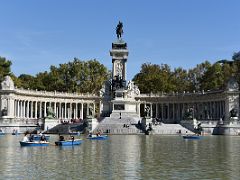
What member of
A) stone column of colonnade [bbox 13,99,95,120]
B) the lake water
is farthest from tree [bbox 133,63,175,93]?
the lake water

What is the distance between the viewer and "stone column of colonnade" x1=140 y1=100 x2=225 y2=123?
10028 cm

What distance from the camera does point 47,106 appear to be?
362 ft

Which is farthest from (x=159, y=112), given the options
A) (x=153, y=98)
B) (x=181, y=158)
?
(x=181, y=158)

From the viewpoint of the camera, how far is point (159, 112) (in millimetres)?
120812

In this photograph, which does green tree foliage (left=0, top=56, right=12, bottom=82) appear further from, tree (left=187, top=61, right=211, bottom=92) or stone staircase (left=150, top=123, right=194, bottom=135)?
tree (left=187, top=61, right=211, bottom=92)

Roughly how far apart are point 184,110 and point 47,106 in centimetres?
3830

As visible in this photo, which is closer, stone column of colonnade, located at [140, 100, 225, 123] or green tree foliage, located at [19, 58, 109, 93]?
stone column of colonnade, located at [140, 100, 225, 123]

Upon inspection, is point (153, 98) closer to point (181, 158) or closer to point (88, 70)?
point (88, 70)

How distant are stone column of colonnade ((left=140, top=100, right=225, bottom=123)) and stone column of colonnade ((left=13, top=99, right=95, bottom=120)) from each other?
1931cm

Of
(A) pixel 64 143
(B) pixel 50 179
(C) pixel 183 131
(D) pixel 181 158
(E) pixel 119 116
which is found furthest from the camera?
(E) pixel 119 116

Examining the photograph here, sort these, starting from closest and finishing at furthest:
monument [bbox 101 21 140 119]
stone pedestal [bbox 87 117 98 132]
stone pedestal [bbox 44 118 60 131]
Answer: stone pedestal [bbox 87 117 98 132] → stone pedestal [bbox 44 118 60 131] → monument [bbox 101 21 140 119]

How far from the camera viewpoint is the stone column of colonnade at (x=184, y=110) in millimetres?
100275

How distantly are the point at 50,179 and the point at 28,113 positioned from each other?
88070 mm

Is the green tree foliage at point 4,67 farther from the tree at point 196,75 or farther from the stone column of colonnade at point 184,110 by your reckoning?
the tree at point 196,75
